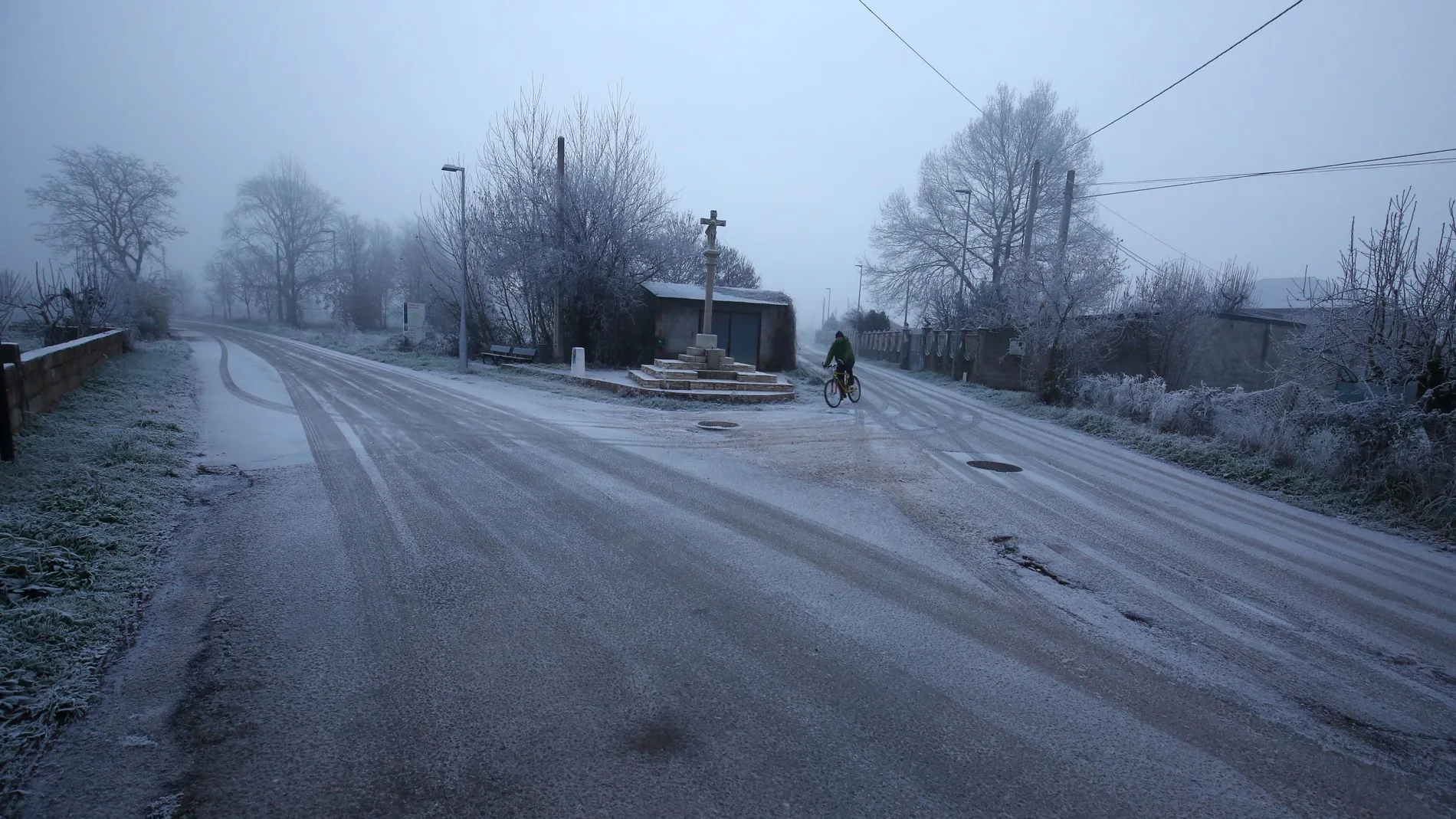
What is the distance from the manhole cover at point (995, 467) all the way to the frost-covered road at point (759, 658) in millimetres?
1729

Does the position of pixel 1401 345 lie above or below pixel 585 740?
above

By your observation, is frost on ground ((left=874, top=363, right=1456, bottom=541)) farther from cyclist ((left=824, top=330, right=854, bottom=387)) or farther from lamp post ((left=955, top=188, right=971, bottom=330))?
lamp post ((left=955, top=188, right=971, bottom=330))

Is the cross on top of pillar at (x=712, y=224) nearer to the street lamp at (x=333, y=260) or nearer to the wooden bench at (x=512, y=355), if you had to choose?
the wooden bench at (x=512, y=355)

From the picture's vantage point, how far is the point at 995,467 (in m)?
9.36

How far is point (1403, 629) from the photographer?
443 cm

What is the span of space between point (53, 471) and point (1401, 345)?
1489cm

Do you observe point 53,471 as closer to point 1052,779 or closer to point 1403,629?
point 1052,779

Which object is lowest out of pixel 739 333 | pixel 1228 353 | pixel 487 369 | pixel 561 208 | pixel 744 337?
pixel 487 369

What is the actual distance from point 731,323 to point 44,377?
60.4ft

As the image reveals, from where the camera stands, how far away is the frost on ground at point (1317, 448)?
755 cm

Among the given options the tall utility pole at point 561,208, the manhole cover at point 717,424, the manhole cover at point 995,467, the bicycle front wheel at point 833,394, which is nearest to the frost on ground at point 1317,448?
the manhole cover at point 995,467

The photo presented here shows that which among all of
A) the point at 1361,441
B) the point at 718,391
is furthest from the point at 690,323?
the point at 1361,441

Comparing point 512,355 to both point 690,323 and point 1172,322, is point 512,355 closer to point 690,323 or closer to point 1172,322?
point 690,323

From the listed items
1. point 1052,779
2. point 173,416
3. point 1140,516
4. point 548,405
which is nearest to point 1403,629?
point 1140,516
